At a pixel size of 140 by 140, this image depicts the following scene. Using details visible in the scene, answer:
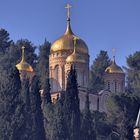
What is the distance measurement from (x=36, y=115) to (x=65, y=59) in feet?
53.9

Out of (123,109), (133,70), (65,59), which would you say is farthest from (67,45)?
(133,70)

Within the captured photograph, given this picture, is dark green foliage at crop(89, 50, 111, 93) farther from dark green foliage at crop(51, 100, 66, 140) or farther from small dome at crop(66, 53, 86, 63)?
dark green foliage at crop(51, 100, 66, 140)

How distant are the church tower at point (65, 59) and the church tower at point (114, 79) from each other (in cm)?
366

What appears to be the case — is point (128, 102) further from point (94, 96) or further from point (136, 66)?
point (136, 66)

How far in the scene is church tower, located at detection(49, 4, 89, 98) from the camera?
246ft

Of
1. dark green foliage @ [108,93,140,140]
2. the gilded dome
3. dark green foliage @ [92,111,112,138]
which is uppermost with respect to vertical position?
the gilded dome

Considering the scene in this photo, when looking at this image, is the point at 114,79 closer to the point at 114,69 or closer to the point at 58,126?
the point at 114,69

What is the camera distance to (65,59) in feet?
249

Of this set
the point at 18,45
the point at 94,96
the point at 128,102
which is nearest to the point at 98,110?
the point at 94,96

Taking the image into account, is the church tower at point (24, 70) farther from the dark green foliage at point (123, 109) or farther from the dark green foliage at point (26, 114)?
the dark green foliage at point (26, 114)

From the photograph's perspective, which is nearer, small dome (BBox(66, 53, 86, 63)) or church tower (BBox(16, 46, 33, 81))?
small dome (BBox(66, 53, 86, 63))

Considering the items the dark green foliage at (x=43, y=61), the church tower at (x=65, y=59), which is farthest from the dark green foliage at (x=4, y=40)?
the church tower at (x=65, y=59)

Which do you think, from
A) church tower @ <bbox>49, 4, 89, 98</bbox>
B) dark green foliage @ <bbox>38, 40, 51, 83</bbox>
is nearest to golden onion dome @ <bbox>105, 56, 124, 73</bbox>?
church tower @ <bbox>49, 4, 89, 98</bbox>

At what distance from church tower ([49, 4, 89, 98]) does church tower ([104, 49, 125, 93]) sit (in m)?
3.66
